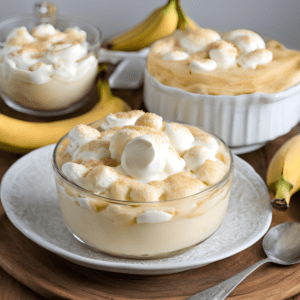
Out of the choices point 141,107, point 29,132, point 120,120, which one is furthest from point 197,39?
point 29,132

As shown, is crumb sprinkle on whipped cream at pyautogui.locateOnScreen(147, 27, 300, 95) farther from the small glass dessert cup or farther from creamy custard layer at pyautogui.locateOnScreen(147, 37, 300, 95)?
the small glass dessert cup

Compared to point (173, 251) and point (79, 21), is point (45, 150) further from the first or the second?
point (79, 21)

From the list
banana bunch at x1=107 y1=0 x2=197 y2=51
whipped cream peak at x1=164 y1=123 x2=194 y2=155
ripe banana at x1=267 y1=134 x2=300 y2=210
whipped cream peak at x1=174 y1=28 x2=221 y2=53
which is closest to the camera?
whipped cream peak at x1=164 y1=123 x2=194 y2=155

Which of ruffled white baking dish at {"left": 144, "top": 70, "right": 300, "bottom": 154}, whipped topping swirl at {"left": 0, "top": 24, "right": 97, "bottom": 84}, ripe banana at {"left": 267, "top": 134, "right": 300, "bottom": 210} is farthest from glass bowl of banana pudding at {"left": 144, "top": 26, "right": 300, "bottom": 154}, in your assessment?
whipped topping swirl at {"left": 0, "top": 24, "right": 97, "bottom": 84}

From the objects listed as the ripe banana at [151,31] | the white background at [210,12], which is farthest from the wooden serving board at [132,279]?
the white background at [210,12]

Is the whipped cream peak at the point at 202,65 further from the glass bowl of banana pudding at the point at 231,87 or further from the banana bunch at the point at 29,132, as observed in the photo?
the banana bunch at the point at 29,132

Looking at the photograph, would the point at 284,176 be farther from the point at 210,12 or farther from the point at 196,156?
the point at 210,12
